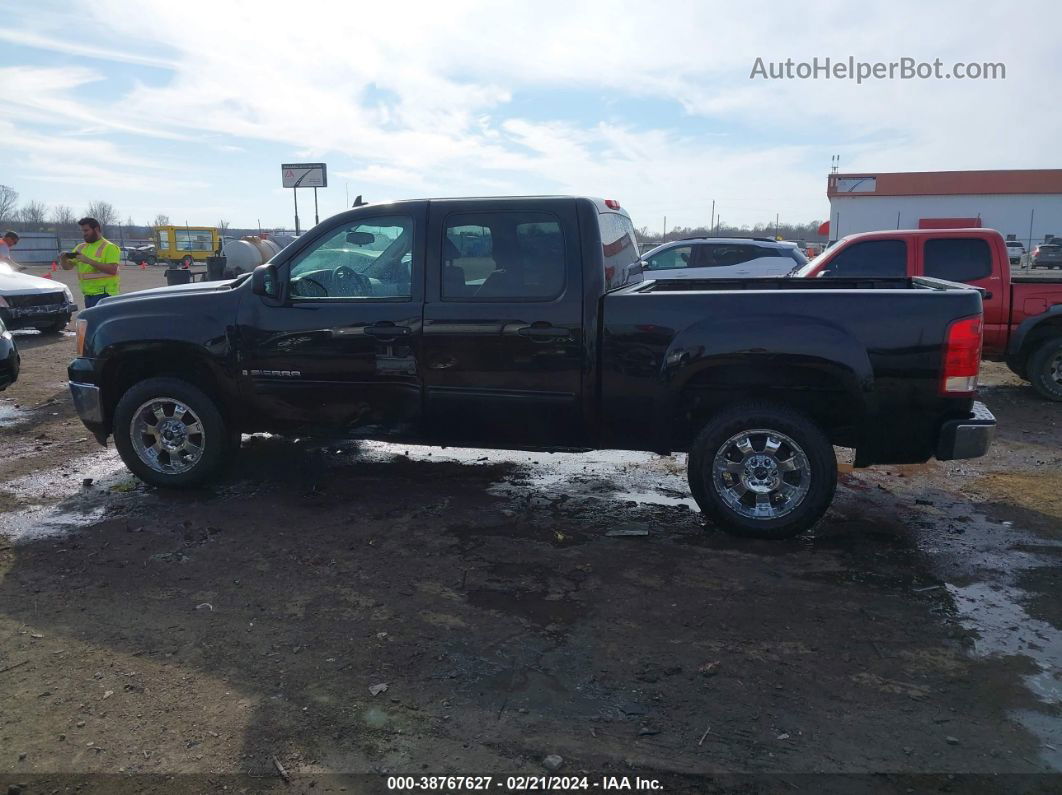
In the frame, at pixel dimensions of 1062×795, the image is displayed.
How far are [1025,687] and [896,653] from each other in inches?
19.1

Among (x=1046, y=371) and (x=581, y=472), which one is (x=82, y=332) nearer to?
(x=581, y=472)

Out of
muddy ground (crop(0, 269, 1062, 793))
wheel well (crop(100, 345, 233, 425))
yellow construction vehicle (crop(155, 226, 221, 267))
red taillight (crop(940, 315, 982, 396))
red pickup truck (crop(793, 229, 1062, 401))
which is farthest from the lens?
yellow construction vehicle (crop(155, 226, 221, 267))

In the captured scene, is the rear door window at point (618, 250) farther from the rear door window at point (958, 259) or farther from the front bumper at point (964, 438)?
the rear door window at point (958, 259)

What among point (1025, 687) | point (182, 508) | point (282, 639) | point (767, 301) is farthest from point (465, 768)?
point (182, 508)

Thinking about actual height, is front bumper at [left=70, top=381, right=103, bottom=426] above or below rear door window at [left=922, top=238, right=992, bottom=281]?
below

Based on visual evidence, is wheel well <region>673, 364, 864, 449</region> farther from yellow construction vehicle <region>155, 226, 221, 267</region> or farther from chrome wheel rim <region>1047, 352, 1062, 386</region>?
yellow construction vehicle <region>155, 226, 221, 267</region>

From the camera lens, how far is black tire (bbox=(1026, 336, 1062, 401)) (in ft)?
28.4

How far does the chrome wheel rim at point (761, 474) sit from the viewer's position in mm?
4656

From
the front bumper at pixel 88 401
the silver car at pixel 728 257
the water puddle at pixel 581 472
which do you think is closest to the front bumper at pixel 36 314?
the front bumper at pixel 88 401

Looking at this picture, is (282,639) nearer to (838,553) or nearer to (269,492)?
(269,492)

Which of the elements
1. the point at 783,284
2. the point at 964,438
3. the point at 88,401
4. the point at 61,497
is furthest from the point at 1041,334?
the point at 61,497

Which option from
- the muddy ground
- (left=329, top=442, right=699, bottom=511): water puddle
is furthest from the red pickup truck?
(left=329, top=442, right=699, bottom=511): water puddle

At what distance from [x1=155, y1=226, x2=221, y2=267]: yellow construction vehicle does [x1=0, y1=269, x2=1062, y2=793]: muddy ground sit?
43.9 meters

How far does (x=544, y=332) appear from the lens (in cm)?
488
